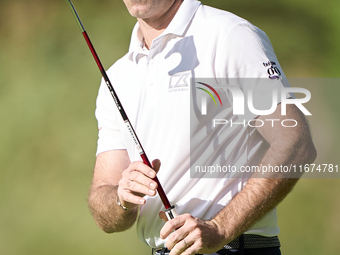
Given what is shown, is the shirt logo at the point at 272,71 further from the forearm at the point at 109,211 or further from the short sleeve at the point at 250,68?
the forearm at the point at 109,211

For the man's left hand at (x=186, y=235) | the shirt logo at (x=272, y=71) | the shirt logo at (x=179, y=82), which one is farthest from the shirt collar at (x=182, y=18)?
the man's left hand at (x=186, y=235)

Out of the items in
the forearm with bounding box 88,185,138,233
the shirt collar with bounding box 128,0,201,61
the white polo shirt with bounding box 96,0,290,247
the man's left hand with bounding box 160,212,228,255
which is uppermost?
the shirt collar with bounding box 128,0,201,61

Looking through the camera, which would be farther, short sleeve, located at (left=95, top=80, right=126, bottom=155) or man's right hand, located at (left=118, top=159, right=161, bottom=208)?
short sleeve, located at (left=95, top=80, right=126, bottom=155)

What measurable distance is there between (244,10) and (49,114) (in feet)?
4.10

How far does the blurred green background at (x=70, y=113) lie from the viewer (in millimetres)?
2652

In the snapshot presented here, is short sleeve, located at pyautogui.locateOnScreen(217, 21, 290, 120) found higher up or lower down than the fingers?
higher up

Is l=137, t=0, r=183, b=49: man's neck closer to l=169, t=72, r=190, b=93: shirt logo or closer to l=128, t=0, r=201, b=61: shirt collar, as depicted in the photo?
l=128, t=0, r=201, b=61: shirt collar

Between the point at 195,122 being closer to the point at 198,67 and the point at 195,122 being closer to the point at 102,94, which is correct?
the point at 198,67

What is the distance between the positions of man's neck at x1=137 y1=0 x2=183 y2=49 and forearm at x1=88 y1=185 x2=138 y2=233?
0.42m

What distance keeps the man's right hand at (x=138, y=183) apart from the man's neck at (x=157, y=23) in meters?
0.46

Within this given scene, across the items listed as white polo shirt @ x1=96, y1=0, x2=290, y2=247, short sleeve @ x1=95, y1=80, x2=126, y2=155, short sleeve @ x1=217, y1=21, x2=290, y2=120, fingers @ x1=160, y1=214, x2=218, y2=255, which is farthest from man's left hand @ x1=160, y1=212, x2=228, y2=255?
short sleeve @ x1=95, y1=80, x2=126, y2=155

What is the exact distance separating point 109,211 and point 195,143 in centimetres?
29

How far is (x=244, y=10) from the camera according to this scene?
9.11ft

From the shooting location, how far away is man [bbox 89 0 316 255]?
106cm
